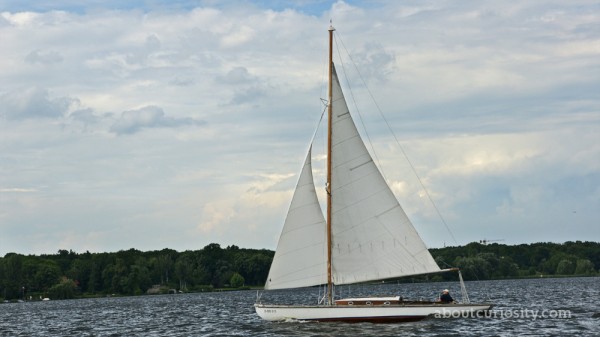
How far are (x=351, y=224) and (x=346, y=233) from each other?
0.67 m

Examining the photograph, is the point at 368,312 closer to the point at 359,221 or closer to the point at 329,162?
the point at 359,221

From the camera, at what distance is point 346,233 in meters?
56.8

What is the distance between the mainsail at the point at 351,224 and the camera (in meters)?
56.2

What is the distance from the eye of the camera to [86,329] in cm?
7731

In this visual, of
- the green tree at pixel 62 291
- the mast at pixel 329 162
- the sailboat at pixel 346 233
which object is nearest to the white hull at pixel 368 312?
the sailboat at pixel 346 233

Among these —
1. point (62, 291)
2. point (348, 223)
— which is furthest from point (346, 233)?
point (62, 291)

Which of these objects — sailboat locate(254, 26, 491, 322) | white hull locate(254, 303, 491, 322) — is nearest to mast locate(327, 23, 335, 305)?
sailboat locate(254, 26, 491, 322)

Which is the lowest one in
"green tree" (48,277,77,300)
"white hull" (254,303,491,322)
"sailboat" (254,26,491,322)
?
"white hull" (254,303,491,322)

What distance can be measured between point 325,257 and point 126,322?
35.5 m

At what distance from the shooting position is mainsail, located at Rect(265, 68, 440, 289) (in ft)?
185

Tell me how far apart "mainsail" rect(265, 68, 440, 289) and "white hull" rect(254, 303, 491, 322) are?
1883mm

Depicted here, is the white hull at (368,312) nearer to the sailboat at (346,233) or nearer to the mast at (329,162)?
the sailboat at (346,233)

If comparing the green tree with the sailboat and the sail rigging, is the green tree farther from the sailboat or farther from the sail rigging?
the sail rigging

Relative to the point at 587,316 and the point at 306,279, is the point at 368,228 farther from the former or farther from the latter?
the point at 587,316
